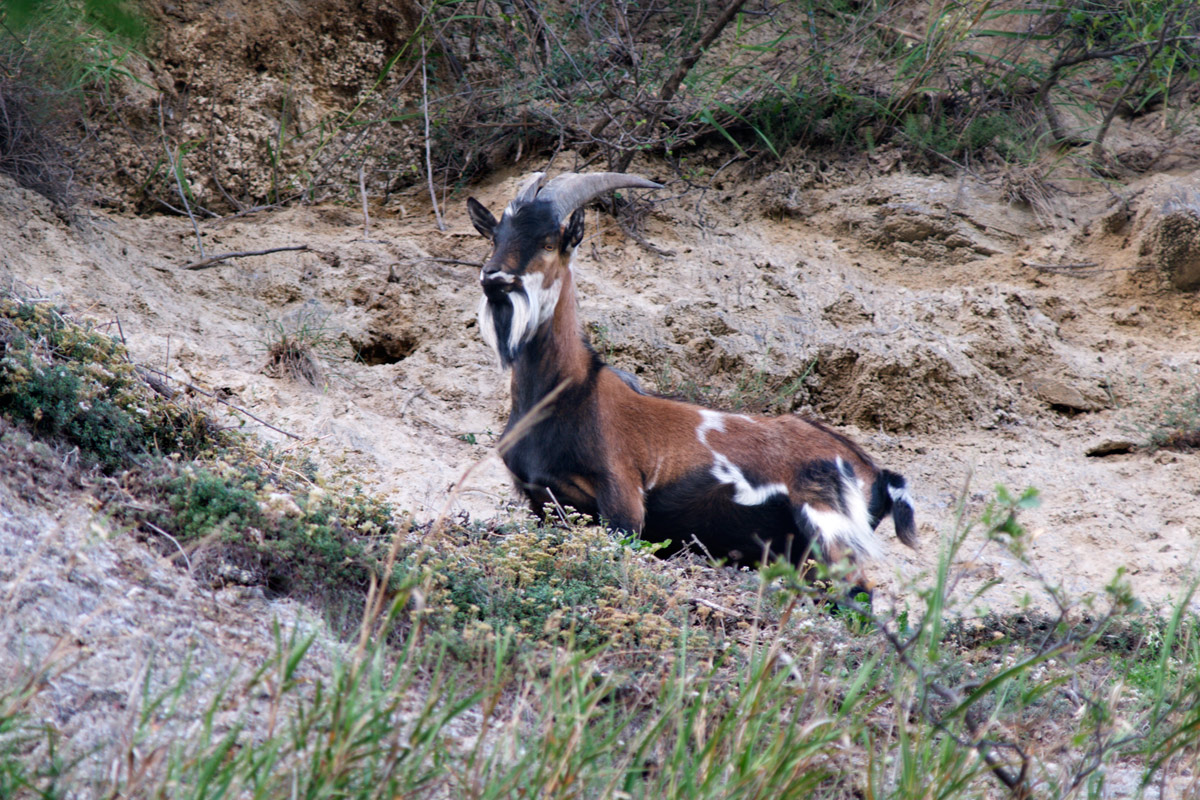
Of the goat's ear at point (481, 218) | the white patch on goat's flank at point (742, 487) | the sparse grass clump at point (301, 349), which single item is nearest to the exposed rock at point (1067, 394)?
the white patch on goat's flank at point (742, 487)

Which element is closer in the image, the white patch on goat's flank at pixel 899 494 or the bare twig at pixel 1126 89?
the white patch on goat's flank at pixel 899 494

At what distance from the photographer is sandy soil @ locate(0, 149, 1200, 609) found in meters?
5.71

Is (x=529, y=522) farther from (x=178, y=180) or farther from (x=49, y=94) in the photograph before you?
(x=49, y=94)

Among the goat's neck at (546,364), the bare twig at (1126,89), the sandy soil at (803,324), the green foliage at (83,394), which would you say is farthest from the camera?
the bare twig at (1126,89)

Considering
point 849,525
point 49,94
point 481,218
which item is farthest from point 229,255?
point 849,525

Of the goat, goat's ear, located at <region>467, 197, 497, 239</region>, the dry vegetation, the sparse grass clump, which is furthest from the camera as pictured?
the sparse grass clump

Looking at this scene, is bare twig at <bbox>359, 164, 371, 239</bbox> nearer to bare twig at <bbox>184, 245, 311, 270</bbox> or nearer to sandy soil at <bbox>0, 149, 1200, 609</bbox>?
sandy soil at <bbox>0, 149, 1200, 609</bbox>

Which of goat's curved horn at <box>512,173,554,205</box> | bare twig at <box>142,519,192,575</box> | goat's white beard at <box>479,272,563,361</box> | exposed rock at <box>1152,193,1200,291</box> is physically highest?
goat's curved horn at <box>512,173,554,205</box>

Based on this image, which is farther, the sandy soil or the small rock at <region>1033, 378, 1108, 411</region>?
the small rock at <region>1033, 378, 1108, 411</region>

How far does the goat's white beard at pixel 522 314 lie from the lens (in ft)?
15.2

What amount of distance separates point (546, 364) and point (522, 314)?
0.29 meters

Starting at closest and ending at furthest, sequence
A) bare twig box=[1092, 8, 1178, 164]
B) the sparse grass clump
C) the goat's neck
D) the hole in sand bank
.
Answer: the goat's neck, the sparse grass clump, the hole in sand bank, bare twig box=[1092, 8, 1178, 164]

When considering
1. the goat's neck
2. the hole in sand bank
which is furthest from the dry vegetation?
the goat's neck

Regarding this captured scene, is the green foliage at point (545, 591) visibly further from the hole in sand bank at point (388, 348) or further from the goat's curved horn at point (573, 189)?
the hole in sand bank at point (388, 348)
